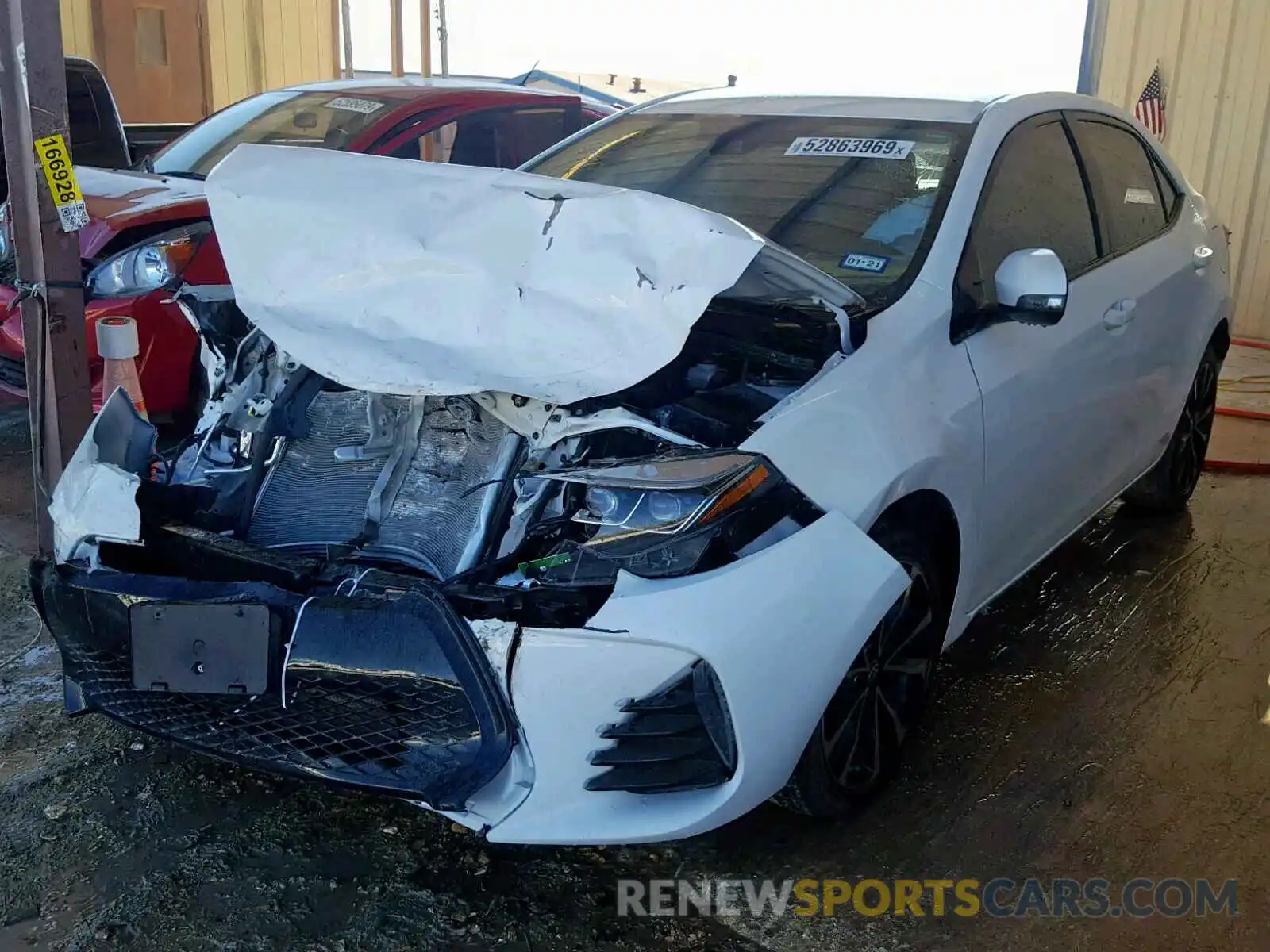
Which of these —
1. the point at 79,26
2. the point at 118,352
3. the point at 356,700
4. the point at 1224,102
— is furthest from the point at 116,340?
the point at 79,26

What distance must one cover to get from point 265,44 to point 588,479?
10910 millimetres

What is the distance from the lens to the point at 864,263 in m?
3.01

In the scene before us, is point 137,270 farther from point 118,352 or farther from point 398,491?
point 398,491

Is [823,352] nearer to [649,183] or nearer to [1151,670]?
[649,183]

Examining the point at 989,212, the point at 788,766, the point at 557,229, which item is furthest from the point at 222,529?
the point at 989,212

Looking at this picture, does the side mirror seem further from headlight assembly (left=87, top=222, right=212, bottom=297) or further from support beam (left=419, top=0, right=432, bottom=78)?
support beam (left=419, top=0, right=432, bottom=78)

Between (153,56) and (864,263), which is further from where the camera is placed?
(153,56)

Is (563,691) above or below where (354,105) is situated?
below

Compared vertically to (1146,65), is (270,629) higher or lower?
lower

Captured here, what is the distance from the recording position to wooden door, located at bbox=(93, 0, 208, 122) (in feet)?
35.1

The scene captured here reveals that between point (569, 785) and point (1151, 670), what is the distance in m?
2.11

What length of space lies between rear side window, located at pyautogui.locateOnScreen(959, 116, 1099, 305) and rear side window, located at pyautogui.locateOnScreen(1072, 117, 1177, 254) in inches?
5.3

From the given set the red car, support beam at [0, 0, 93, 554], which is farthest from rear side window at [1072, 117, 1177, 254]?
support beam at [0, 0, 93, 554]

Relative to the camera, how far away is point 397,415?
2795 millimetres
